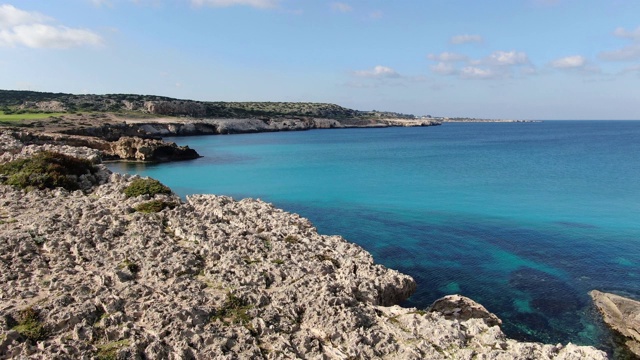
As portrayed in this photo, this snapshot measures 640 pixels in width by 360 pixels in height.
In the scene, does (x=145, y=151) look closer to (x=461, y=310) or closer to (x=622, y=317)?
(x=461, y=310)

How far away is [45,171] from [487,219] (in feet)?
98.2

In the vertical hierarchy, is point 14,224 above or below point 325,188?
above

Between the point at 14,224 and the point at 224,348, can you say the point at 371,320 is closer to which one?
the point at 224,348

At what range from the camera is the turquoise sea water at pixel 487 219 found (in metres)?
20.2

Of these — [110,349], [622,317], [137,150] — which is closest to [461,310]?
[622,317]

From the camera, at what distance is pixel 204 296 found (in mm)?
12742

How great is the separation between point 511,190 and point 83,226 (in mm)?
41671

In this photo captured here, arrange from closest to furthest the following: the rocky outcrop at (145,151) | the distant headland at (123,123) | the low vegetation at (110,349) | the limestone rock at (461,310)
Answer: the low vegetation at (110,349)
the limestone rock at (461,310)
the rocky outcrop at (145,151)
the distant headland at (123,123)

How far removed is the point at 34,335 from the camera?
10539 mm

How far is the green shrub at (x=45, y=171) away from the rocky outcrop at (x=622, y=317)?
26567mm

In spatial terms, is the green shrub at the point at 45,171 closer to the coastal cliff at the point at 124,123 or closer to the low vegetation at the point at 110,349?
the low vegetation at the point at 110,349

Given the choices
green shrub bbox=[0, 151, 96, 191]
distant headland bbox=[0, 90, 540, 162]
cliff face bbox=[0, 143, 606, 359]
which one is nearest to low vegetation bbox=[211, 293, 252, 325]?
cliff face bbox=[0, 143, 606, 359]

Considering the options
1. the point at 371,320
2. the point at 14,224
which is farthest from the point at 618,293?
the point at 14,224

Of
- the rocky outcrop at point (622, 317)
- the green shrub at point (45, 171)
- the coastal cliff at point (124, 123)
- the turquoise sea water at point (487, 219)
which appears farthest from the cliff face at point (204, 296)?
the coastal cliff at point (124, 123)
